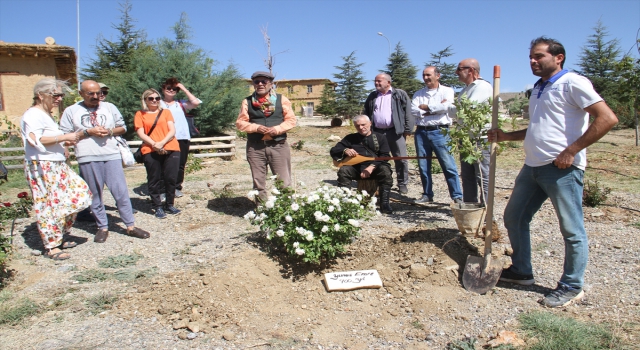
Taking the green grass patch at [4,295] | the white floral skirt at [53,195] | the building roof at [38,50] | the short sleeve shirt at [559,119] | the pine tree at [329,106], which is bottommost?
the green grass patch at [4,295]

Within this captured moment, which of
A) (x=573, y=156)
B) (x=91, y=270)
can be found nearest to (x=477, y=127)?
(x=573, y=156)

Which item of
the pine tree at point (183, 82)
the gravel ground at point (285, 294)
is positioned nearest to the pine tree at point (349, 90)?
the pine tree at point (183, 82)

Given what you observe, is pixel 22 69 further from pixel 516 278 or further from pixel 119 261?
pixel 516 278

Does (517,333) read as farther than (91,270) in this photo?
No

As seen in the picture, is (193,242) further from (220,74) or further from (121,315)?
(220,74)

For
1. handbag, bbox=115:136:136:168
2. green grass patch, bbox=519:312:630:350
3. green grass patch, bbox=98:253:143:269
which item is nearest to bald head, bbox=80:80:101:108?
handbag, bbox=115:136:136:168

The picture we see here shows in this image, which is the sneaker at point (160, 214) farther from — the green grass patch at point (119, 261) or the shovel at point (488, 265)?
the shovel at point (488, 265)

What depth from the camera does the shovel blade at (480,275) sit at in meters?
3.60

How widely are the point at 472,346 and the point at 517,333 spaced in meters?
0.36

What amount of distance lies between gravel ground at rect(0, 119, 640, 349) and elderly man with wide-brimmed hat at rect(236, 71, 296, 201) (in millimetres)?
866

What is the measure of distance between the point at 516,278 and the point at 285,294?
Answer: 195 centimetres

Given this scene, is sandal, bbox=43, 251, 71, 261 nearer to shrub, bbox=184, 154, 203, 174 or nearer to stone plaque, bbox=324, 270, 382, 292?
stone plaque, bbox=324, 270, 382, 292

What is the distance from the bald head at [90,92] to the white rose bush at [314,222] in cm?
231

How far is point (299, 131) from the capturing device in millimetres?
19578
